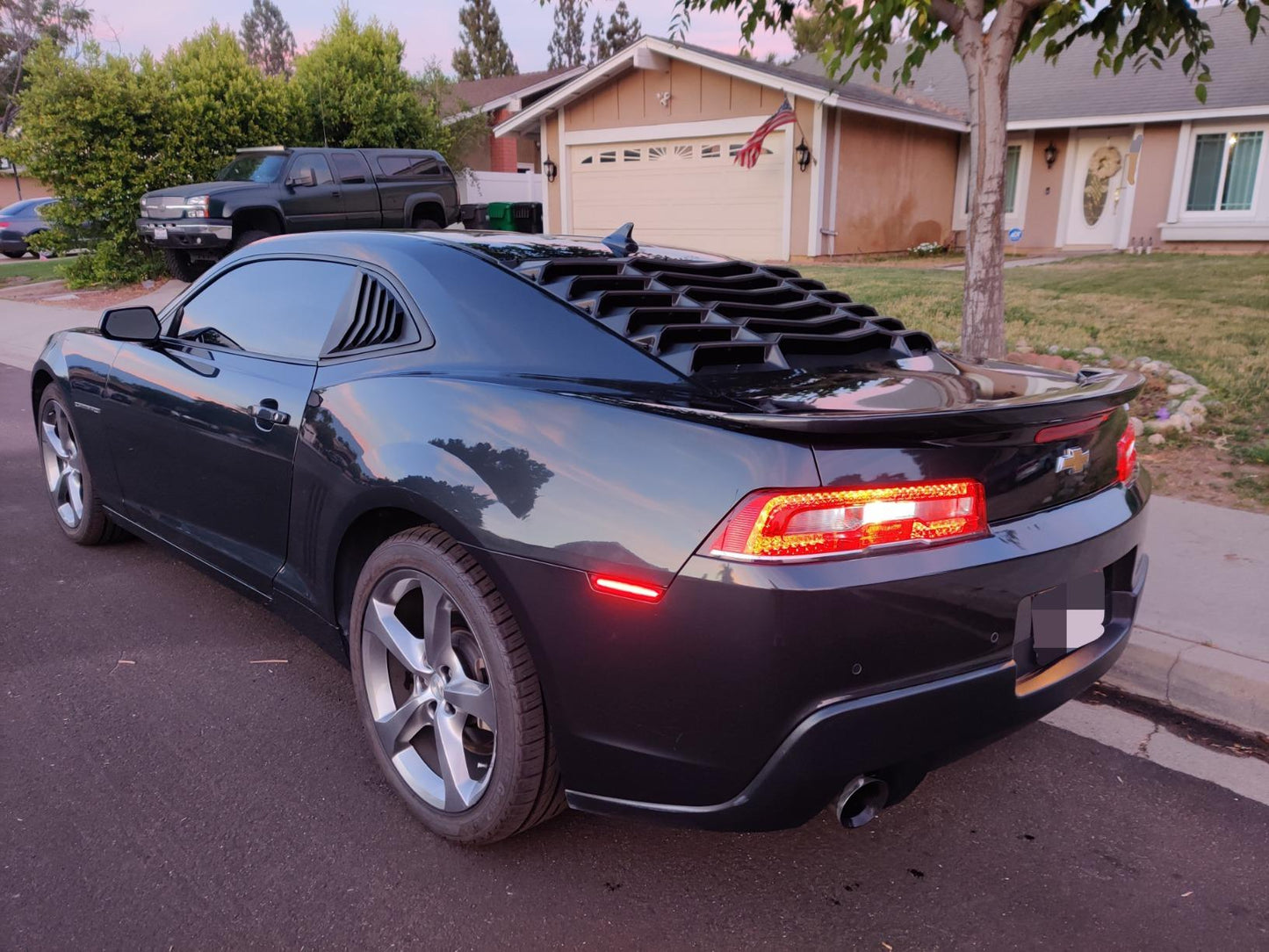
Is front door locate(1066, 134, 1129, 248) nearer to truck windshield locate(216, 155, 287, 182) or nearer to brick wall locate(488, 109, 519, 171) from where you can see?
truck windshield locate(216, 155, 287, 182)

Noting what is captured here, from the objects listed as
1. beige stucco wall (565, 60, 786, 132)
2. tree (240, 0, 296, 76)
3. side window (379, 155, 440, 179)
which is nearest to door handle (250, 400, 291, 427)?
side window (379, 155, 440, 179)

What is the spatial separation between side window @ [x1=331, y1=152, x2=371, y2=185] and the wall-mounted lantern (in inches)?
296

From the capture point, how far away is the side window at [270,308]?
322 cm

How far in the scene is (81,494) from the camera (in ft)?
15.4

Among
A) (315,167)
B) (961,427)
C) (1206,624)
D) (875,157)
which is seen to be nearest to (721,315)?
(961,427)

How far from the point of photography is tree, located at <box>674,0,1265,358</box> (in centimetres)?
572

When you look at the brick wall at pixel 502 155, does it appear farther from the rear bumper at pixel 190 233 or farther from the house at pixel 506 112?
the rear bumper at pixel 190 233

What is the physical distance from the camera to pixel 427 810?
263 centimetres

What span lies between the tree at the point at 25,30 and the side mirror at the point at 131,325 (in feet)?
115

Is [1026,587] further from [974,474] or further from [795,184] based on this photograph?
[795,184]

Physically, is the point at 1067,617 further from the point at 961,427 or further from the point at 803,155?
the point at 803,155

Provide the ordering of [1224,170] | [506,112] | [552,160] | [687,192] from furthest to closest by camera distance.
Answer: [506,112] < [552,160] < [687,192] < [1224,170]

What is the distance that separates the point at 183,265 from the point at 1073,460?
14859mm

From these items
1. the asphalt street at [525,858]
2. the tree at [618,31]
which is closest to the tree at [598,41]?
the tree at [618,31]
